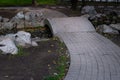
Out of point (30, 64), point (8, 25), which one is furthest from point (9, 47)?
point (8, 25)

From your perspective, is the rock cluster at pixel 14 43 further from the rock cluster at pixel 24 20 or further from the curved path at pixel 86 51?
the rock cluster at pixel 24 20

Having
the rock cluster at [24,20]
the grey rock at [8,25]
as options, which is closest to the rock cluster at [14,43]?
the grey rock at [8,25]

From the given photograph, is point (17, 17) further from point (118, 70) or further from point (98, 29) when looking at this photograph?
point (118, 70)

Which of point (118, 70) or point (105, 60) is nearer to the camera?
point (118, 70)

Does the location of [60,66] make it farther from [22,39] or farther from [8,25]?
[8,25]

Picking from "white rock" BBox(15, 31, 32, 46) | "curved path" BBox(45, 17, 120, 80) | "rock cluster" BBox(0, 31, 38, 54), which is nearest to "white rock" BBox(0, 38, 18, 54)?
"rock cluster" BBox(0, 31, 38, 54)

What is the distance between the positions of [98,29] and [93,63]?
5032mm

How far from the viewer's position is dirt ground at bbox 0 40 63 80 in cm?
741

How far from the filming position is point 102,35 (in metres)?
12.0

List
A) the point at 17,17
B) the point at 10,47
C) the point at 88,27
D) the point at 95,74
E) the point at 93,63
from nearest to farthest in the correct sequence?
the point at 95,74 → the point at 93,63 → the point at 10,47 → the point at 88,27 → the point at 17,17

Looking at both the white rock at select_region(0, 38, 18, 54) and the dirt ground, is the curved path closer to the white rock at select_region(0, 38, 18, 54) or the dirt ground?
the dirt ground

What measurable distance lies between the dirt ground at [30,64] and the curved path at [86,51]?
2.02ft

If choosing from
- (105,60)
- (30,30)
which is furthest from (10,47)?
(30,30)

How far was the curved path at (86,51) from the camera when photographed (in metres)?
7.38
